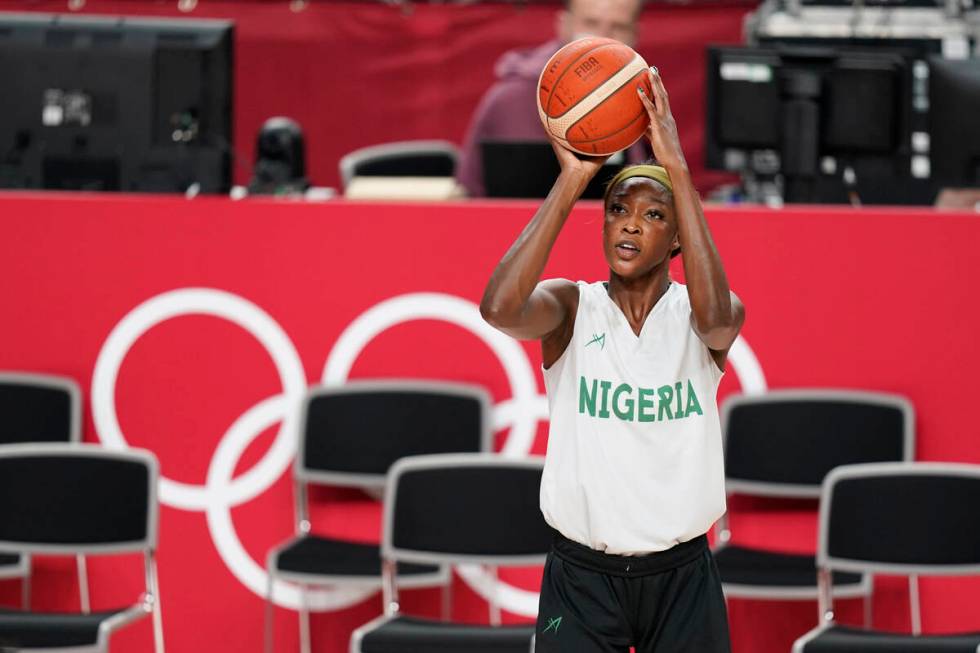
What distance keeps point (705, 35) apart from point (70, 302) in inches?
187

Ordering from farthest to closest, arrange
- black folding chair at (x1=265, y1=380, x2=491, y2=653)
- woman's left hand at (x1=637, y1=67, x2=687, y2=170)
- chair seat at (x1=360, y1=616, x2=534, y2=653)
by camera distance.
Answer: black folding chair at (x1=265, y1=380, x2=491, y2=653), chair seat at (x1=360, y1=616, x2=534, y2=653), woman's left hand at (x1=637, y1=67, x2=687, y2=170)

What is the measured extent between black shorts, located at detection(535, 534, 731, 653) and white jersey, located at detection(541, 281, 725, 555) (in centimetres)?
4

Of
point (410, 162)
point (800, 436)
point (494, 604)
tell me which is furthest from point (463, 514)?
point (410, 162)

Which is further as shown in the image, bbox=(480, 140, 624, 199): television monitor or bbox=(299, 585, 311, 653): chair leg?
bbox=(480, 140, 624, 199): television monitor

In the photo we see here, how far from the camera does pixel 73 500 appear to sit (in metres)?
5.27

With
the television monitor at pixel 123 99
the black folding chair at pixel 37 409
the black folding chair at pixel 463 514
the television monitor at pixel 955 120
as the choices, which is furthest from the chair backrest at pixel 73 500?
the television monitor at pixel 955 120

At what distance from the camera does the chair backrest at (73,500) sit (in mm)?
5242

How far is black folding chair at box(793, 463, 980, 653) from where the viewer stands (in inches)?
→ 198

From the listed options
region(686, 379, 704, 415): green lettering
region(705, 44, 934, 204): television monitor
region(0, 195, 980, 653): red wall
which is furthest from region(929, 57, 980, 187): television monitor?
region(686, 379, 704, 415): green lettering

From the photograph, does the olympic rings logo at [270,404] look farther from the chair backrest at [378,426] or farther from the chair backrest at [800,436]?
the chair backrest at [800,436]

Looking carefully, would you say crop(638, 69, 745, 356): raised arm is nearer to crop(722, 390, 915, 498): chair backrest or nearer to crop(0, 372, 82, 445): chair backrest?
crop(722, 390, 915, 498): chair backrest

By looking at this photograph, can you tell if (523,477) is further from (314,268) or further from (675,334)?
(675,334)

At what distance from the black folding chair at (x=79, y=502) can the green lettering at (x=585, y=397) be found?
2283 millimetres

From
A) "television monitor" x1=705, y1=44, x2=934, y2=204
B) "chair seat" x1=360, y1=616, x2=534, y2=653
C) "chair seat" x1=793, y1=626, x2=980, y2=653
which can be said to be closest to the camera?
"chair seat" x1=793, y1=626, x2=980, y2=653
